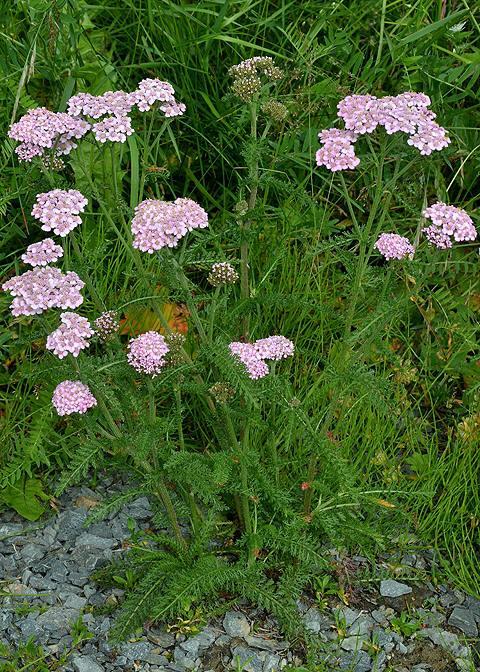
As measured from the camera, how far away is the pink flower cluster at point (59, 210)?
6.88 ft

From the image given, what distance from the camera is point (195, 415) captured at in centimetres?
294

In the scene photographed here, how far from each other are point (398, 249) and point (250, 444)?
749 mm

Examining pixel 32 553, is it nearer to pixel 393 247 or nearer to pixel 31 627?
pixel 31 627

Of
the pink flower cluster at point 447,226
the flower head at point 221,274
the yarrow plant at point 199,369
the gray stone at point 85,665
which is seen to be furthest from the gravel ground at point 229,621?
the pink flower cluster at point 447,226

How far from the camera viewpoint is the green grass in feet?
9.12

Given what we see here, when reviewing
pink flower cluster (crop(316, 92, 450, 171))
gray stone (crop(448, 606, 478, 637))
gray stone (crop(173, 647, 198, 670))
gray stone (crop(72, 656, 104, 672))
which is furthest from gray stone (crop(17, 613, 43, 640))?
pink flower cluster (crop(316, 92, 450, 171))

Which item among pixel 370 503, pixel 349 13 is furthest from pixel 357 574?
pixel 349 13

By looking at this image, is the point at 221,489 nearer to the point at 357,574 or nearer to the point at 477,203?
the point at 357,574

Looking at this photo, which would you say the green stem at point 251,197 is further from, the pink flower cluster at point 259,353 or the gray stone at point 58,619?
the gray stone at point 58,619

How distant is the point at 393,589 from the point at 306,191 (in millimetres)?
1520

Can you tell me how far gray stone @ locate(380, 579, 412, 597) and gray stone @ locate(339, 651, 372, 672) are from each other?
23 centimetres

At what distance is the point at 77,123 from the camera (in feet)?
7.29

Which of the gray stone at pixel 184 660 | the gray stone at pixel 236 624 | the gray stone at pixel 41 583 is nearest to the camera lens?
the gray stone at pixel 184 660

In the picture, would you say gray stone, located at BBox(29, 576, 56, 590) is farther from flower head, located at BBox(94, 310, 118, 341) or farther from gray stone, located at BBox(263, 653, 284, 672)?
flower head, located at BBox(94, 310, 118, 341)
